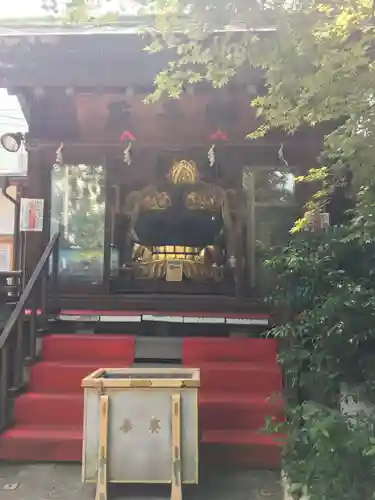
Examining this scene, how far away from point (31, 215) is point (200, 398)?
3458 mm

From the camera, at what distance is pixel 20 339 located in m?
6.03

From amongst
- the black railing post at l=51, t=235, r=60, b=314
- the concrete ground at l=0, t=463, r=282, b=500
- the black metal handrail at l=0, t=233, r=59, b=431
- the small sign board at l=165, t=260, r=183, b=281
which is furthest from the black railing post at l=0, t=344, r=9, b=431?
the small sign board at l=165, t=260, r=183, b=281

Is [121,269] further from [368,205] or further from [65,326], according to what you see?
[368,205]

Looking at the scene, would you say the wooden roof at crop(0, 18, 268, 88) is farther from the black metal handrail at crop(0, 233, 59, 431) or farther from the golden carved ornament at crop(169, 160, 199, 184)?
the black metal handrail at crop(0, 233, 59, 431)

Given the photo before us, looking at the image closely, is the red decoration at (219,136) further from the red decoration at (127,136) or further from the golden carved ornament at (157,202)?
the golden carved ornament at (157,202)

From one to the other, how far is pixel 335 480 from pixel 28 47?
19.7 feet

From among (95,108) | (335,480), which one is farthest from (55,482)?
(95,108)

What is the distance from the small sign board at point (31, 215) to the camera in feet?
25.0

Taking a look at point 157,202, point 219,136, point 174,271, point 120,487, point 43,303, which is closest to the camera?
point 120,487

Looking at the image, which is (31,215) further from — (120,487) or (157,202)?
(120,487)

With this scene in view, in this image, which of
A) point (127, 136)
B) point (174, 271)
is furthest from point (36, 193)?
point (174, 271)

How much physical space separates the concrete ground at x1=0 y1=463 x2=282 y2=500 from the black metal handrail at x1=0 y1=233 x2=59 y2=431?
647mm

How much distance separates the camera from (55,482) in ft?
16.4

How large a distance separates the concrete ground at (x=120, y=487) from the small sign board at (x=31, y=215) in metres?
3.29
